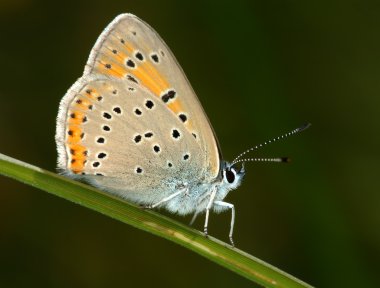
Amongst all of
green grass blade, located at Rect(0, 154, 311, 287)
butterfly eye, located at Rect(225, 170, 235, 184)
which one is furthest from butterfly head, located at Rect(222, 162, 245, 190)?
green grass blade, located at Rect(0, 154, 311, 287)

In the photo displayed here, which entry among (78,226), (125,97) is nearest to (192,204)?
(125,97)

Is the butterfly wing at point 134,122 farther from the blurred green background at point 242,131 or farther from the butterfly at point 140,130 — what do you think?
the blurred green background at point 242,131

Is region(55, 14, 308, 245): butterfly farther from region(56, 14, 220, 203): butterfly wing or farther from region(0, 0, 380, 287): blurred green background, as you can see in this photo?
region(0, 0, 380, 287): blurred green background

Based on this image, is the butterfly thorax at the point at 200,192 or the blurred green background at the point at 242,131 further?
the blurred green background at the point at 242,131

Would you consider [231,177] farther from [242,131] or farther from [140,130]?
[242,131]

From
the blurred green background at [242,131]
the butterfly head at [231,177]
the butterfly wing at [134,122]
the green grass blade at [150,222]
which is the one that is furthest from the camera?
the blurred green background at [242,131]

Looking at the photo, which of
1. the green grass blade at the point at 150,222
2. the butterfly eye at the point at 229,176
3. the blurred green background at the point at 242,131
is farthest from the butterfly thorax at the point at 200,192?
the blurred green background at the point at 242,131

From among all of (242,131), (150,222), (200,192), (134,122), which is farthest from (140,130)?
(242,131)

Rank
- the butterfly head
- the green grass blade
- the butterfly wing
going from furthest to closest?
the butterfly head
the butterfly wing
the green grass blade
